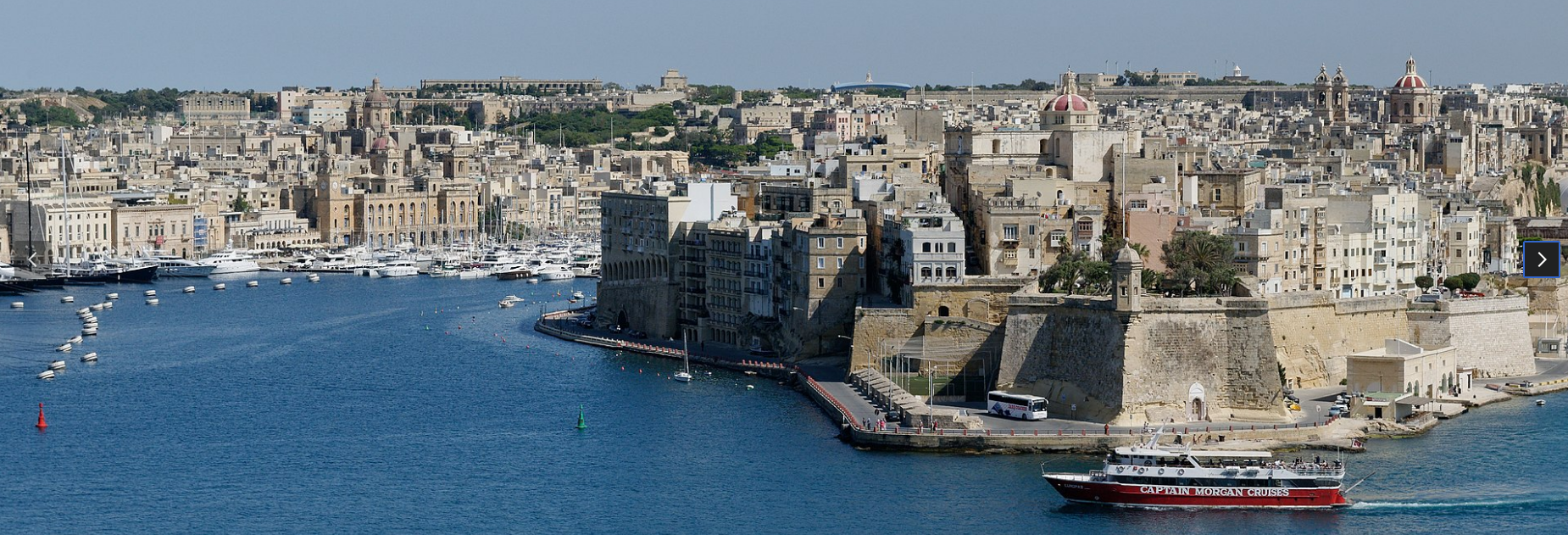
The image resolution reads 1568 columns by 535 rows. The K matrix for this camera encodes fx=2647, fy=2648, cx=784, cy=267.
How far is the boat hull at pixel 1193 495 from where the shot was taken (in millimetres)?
29812

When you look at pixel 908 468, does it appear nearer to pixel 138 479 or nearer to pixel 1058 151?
pixel 138 479

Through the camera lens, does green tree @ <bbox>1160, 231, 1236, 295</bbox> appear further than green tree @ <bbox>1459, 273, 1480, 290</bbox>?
No

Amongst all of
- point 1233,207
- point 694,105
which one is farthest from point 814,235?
point 694,105

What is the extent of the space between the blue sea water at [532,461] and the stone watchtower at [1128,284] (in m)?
2.52

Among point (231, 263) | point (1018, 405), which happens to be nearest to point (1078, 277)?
point (1018, 405)

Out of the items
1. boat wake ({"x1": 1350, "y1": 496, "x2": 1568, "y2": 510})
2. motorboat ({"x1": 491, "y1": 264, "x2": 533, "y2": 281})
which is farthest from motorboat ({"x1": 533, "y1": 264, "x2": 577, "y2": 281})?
boat wake ({"x1": 1350, "y1": 496, "x2": 1568, "y2": 510})

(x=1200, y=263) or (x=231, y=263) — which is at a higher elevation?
(x=1200, y=263)

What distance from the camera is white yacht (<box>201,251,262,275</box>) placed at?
2852 inches

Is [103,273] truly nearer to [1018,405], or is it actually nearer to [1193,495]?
[1018,405]

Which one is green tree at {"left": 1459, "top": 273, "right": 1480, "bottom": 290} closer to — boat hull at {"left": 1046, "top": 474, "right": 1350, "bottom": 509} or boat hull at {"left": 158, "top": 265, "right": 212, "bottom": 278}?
boat hull at {"left": 1046, "top": 474, "right": 1350, "bottom": 509}

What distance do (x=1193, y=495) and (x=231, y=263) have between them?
Result: 156 ft

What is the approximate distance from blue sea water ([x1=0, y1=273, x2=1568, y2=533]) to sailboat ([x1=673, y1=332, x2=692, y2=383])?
23 cm

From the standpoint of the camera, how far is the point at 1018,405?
115 feet

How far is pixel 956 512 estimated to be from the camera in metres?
29.8
